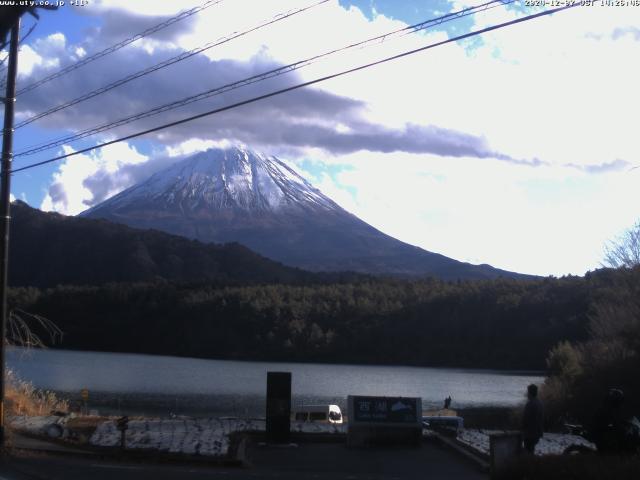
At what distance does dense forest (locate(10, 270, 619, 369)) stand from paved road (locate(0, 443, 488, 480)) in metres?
76.3

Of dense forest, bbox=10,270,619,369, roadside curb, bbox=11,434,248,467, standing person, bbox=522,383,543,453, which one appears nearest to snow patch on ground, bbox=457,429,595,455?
standing person, bbox=522,383,543,453

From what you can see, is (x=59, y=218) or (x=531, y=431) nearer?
(x=531, y=431)

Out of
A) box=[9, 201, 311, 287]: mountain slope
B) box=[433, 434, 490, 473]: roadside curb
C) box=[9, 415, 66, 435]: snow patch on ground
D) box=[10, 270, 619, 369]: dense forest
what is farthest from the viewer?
box=[9, 201, 311, 287]: mountain slope

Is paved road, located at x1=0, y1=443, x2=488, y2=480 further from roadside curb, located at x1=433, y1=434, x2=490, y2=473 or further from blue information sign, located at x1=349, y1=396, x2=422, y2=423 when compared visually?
blue information sign, located at x1=349, y1=396, x2=422, y2=423

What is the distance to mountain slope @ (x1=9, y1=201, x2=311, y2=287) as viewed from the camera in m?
144

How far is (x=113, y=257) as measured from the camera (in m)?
150

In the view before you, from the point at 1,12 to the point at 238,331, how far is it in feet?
319

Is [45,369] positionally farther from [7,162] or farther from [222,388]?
[7,162]

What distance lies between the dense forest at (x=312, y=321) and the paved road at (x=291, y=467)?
76340 millimetres

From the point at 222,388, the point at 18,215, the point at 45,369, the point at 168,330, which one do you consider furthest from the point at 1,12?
the point at 18,215

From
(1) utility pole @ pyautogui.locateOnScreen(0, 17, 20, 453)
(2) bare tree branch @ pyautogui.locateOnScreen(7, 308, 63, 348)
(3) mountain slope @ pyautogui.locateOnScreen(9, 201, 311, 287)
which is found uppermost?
(3) mountain slope @ pyautogui.locateOnScreen(9, 201, 311, 287)

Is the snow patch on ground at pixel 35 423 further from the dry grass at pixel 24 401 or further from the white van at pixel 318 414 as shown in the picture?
the white van at pixel 318 414

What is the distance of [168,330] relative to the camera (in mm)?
109812

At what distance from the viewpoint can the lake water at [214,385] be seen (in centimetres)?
4816
